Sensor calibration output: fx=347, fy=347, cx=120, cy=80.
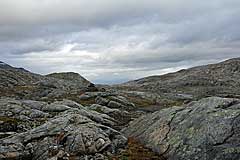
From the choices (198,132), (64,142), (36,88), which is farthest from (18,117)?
(36,88)

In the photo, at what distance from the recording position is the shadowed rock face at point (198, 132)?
70.3 ft

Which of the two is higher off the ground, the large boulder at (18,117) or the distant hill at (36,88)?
the distant hill at (36,88)

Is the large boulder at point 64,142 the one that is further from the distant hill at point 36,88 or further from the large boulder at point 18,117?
the distant hill at point 36,88

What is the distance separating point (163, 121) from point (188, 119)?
2812mm

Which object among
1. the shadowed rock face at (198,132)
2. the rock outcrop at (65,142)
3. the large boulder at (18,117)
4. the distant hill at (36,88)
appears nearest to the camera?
the shadowed rock face at (198,132)

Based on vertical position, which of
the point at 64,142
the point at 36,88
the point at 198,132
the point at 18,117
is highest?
the point at 36,88

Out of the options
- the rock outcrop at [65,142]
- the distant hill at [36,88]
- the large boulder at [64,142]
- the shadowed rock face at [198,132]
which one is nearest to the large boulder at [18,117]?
the rock outcrop at [65,142]

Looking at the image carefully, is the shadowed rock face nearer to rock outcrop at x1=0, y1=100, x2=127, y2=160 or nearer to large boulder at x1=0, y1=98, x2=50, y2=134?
rock outcrop at x1=0, y1=100, x2=127, y2=160

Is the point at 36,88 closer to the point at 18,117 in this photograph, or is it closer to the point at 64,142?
the point at 18,117

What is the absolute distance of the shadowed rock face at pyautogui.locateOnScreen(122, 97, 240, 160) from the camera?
21.4m

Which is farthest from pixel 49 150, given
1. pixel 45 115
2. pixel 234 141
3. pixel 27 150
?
pixel 45 115

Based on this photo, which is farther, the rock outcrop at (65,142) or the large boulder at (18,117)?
the large boulder at (18,117)

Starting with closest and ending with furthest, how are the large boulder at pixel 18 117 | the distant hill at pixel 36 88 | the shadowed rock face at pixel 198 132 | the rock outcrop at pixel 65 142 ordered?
the shadowed rock face at pixel 198 132 → the rock outcrop at pixel 65 142 → the large boulder at pixel 18 117 → the distant hill at pixel 36 88

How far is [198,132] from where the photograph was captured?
23344mm
